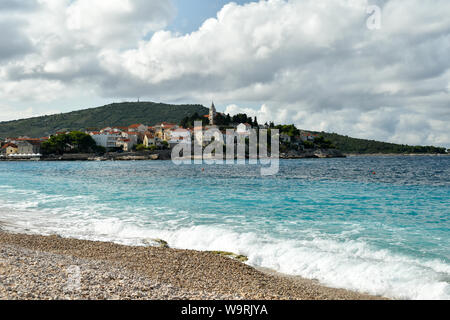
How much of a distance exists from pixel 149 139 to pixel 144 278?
5019 inches

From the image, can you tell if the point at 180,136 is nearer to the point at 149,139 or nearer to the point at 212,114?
the point at 149,139

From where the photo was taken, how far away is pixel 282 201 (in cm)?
2059

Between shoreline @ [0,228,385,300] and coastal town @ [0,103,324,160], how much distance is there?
106944 mm

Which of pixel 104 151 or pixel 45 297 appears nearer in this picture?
pixel 45 297

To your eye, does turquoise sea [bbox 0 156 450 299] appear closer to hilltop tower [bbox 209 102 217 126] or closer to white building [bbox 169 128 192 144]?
white building [bbox 169 128 192 144]

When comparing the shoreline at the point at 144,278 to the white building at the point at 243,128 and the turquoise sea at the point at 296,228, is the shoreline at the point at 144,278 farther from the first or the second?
the white building at the point at 243,128

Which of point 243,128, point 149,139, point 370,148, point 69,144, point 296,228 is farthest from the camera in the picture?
point 370,148

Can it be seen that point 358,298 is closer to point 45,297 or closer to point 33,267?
point 45,297

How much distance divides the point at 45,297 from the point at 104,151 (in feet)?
430

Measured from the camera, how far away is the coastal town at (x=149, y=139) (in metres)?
122

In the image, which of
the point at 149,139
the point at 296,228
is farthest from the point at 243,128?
the point at 296,228

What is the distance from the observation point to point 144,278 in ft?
20.4
